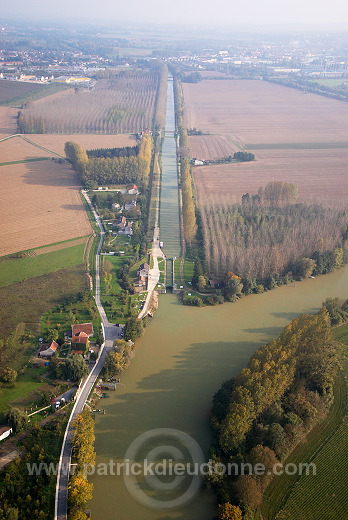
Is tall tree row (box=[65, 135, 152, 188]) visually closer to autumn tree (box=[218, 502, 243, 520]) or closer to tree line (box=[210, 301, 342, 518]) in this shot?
tree line (box=[210, 301, 342, 518])

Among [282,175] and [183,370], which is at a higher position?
[282,175]

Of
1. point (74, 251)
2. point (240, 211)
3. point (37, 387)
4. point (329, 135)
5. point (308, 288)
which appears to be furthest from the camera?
point (329, 135)

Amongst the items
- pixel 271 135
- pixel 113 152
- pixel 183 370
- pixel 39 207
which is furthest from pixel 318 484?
pixel 271 135

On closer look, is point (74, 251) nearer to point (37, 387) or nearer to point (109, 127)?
point (37, 387)

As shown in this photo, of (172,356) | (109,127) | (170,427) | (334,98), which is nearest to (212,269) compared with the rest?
(172,356)

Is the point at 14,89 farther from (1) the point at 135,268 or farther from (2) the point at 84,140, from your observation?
(1) the point at 135,268

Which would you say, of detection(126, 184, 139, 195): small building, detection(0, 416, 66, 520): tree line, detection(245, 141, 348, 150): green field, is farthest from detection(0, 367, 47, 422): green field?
detection(245, 141, 348, 150): green field
